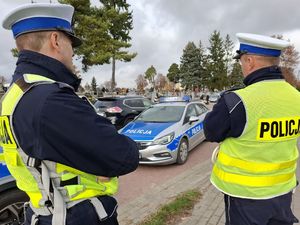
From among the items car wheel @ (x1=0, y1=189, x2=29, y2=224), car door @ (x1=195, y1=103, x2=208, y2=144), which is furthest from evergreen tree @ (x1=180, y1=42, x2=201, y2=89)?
car wheel @ (x1=0, y1=189, x2=29, y2=224)

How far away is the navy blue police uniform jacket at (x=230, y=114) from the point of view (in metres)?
1.94

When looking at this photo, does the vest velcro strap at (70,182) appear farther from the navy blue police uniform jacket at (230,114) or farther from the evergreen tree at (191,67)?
the evergreen tree at (191,67)

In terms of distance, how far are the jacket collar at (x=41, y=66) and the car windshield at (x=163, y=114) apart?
592 centimetres

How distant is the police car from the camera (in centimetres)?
642

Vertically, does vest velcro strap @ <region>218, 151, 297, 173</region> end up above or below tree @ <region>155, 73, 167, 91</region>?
below

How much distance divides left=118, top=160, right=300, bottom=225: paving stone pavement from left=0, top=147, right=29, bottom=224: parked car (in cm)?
134

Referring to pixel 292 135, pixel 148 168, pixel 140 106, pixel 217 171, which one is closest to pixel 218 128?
pixel 217 171

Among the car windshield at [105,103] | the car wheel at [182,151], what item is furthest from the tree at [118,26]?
the car wheel at [182,151]

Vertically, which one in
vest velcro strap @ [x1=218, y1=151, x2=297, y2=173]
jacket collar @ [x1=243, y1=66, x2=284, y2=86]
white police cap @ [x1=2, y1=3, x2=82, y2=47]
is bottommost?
vest velcro strap @ [x1=218, y1=151, x2=297, y2=173]

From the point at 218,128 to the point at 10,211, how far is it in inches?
93.6

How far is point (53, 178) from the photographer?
145 cm

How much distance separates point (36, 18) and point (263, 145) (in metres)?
1.63

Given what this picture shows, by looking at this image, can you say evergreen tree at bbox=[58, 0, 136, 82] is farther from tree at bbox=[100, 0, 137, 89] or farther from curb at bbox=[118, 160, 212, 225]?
curb at bbox=[118, 160, 212, 225]

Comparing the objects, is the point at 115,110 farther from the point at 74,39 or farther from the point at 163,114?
the point at 74,39
